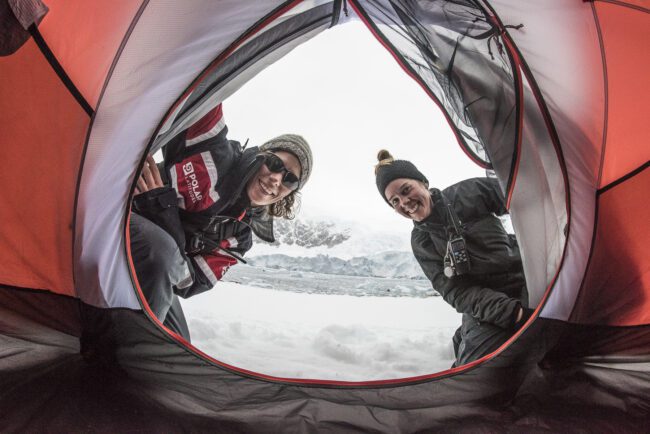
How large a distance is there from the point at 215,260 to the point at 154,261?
399 mm

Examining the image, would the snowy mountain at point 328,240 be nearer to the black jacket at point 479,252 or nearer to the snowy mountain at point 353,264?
the snowy mountain at point 353,264

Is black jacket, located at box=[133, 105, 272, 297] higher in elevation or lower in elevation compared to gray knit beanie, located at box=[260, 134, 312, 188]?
lower

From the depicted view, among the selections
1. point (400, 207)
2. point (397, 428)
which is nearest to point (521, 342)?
point (397, 428)

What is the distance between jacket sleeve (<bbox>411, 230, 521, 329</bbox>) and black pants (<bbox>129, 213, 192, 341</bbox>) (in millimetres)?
833

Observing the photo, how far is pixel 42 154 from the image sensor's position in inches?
32.9

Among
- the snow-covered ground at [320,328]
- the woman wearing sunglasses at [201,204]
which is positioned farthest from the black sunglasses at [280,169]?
the snow-covered ground at [320,328]

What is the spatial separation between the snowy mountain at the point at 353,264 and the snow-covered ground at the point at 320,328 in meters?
0.09

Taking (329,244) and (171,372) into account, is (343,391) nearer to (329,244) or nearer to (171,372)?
(171,372)

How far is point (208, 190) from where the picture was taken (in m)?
1.33

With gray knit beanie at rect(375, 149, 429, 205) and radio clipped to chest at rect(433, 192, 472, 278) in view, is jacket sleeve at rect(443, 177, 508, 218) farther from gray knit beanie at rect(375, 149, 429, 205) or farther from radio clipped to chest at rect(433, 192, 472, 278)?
gray knit beanie at rect(375, 149, 429, 205)

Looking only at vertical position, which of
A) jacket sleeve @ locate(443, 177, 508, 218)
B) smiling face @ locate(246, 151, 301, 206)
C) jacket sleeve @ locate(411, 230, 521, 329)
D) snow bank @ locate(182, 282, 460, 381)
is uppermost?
jacket sleeve @ locate(443, 177, 508, 218)

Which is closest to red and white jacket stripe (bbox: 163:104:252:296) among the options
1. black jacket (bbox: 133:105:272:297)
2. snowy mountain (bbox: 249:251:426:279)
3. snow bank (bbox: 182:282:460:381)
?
black jacket (bbox: 133:105:272:297)

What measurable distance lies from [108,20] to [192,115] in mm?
403

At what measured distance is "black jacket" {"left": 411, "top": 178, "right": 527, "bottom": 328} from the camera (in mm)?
1331
